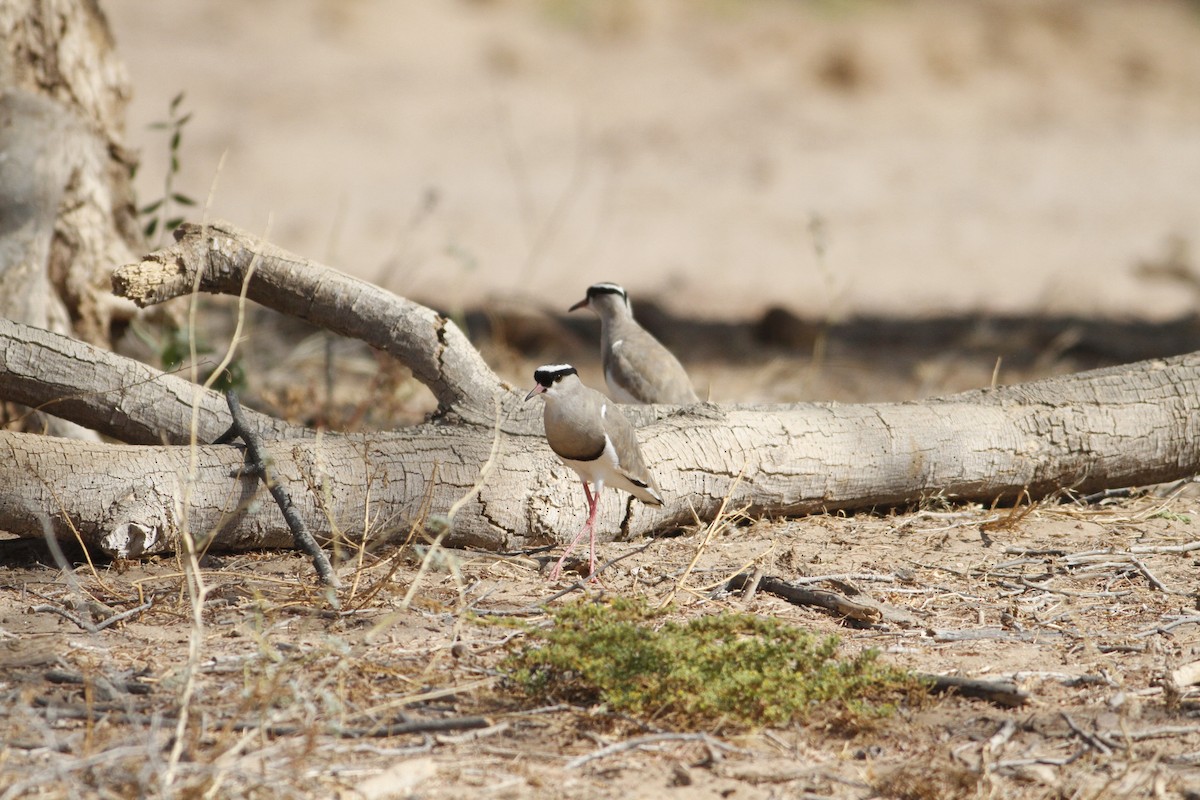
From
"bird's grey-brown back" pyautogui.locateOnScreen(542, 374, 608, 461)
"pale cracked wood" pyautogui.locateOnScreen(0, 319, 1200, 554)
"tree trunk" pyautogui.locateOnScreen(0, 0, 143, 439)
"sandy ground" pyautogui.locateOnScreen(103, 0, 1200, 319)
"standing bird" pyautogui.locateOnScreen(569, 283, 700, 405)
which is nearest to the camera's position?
"pale cracked wood" pyautogui.locateOnScreen(0, 319, 1200, 554)

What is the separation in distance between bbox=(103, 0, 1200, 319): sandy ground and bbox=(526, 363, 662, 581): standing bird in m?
3.96

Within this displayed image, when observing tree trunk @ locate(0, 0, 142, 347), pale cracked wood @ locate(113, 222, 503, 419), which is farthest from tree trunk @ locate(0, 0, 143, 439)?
pale cracked wood @ locate(113, 222, 503, 419)

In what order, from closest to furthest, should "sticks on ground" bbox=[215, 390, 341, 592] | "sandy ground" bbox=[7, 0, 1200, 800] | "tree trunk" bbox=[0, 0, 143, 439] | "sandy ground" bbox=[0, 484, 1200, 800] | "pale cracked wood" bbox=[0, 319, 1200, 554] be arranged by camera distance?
"sandy ground" bbox=[0, 484, 1200, 800]
"sandy ground" bbox=[7, 0, 1200, 800]
"sticks on ground" bbox=[215, 390, 341, 592]
"pale cracked wood" bbox=[0, 319, 1200, 554]
"tree trunk" bbox=[0, 0, 143, 439]

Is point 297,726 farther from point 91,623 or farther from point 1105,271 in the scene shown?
point 1105,271

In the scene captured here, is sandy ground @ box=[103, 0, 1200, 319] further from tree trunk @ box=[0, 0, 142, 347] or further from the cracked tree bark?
the cracked tree bark

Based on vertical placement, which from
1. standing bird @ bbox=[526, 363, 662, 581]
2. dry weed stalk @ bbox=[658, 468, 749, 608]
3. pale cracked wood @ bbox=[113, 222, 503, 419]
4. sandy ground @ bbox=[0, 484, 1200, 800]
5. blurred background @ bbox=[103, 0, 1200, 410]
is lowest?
sandy ground @ bbox=[0, 484, 1200, 800]

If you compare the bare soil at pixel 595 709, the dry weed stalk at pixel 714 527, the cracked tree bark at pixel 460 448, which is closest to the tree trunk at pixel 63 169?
the cracked tree bark at pixel 460 448

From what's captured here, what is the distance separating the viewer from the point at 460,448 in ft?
14.3

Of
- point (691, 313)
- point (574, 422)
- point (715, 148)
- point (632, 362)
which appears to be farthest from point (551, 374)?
point (715, 148)

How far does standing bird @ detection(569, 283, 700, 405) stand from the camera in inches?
232

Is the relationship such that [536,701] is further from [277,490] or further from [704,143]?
[704,143]

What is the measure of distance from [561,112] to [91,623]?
41.4ft

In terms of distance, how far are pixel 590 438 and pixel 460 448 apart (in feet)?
1.84

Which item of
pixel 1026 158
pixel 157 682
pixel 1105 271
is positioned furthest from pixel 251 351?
pixel 1026 158
